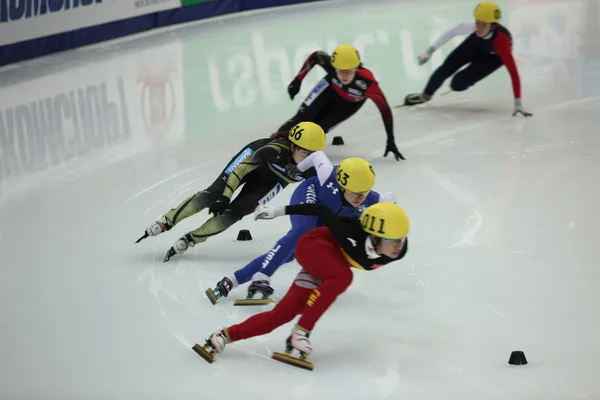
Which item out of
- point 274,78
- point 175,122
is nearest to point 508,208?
point 175,122

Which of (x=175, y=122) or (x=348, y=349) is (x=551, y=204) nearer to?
(x=348, y=349)

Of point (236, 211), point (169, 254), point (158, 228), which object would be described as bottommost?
point (169, 254)

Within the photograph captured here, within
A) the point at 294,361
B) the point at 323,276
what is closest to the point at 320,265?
the point at 323,276

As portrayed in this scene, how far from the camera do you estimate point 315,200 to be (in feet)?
20.5

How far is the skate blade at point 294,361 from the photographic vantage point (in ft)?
17.2

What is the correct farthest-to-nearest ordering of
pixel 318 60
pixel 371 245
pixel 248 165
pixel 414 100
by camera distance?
pixel 414 100, pixel 318 60, pixel 248 165, pixel 371 245

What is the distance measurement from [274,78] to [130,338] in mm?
7711

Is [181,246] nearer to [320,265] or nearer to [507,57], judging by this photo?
[320,265]

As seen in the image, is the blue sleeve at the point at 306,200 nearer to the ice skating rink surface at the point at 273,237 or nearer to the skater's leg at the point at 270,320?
the ice skating rink surface at the point at 273,237

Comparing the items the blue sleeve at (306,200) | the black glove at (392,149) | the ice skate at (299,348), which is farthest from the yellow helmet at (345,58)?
the ice skate at (299,348)

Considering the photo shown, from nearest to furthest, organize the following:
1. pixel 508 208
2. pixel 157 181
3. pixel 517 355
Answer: pixel 517 355 → pixel 508 208 → pixel 157 181

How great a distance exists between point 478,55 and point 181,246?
554 centimetres

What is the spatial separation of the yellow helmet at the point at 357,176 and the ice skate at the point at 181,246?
1476 mm

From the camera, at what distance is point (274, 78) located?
1295cm
